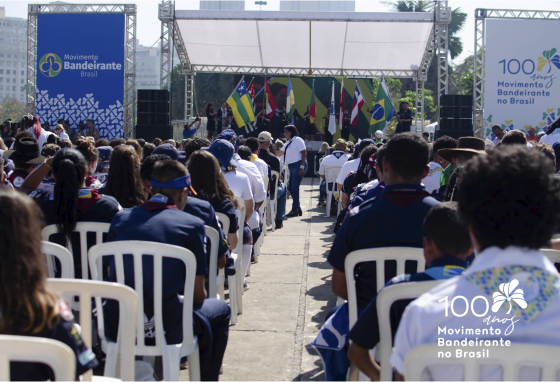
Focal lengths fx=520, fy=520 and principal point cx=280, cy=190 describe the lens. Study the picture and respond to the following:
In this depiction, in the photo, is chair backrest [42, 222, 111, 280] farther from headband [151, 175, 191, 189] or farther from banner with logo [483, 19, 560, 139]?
banner with logo [483, 19, 560, 139]

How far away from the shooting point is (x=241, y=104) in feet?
50.4

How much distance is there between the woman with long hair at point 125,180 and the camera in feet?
11.6

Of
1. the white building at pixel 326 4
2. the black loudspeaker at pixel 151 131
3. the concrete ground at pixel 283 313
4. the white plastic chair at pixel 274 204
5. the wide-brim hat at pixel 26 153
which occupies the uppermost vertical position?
the white building at pixel 326 4

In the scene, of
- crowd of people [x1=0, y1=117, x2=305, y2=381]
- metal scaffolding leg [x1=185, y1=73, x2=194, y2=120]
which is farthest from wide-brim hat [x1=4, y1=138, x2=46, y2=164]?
metal scaffolding leg [x1=185, y1=73, x2=194, y2=120]

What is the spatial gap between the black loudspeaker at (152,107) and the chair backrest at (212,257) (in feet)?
34.2

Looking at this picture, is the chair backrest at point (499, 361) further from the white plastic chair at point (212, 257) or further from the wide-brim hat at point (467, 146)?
the wide-brim hat at point (467, 146)

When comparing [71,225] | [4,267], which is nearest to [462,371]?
[4,267]

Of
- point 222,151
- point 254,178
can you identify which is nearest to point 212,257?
point 222,151

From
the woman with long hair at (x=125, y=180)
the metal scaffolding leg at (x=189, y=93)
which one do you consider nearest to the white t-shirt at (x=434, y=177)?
the woman with long hair at (x=125, y=180)

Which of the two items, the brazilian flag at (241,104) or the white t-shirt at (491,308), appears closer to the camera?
the white t-shirt at (491,308)

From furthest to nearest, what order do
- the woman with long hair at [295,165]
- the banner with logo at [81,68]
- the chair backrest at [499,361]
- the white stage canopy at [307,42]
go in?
the banner with logo at [81,68], the white stage canopy at [307,42], the woman with long hair at [295,165], the chair backrest at [499,361]

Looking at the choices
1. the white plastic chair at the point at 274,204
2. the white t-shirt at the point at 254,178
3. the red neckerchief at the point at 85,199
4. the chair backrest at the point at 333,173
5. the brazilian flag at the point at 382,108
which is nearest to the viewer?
the red neckerchief at the point at 85,199

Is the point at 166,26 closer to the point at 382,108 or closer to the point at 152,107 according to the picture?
the point at 152,107

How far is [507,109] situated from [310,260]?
9.35 m
